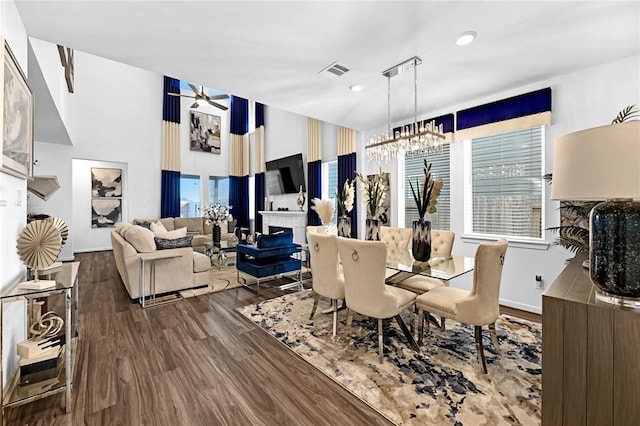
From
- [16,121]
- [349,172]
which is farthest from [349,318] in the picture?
[349,172]

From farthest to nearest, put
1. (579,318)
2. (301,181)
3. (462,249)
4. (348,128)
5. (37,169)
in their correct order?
1. (301,181)
2. (37,169)
3. (348,128)
4. (462,249)
5. (579,318)

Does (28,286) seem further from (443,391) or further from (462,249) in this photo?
(462,249)

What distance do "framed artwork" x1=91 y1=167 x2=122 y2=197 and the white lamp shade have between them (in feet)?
31.4

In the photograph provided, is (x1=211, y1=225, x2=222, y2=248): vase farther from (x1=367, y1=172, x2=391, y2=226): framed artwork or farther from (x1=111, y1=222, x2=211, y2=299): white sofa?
(x1=367, y1=172, x2=391, y2=226): framed artwork

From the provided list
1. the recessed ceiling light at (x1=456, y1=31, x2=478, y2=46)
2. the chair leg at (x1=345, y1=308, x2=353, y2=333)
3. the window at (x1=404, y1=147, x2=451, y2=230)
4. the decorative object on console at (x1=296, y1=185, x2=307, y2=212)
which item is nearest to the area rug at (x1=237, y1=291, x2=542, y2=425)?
the chair leg at (x1=345, y1=308, x2=353, y2=333)

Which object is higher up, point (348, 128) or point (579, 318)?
point (348, 128)

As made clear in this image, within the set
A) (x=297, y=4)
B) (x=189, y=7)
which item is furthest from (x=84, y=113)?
(x=297, y=4)

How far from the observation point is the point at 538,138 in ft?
11.3

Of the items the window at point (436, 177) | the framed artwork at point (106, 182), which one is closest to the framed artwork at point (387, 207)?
the window at point (436, 177)

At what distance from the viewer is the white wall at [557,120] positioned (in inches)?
113

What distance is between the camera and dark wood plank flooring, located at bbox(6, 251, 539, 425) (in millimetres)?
1696

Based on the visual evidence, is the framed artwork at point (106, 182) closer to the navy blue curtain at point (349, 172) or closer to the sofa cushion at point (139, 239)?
the sofa cushion at point (139, 239)

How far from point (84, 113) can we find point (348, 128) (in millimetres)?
6975

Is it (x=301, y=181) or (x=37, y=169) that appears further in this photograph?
(x=301, y=181)
